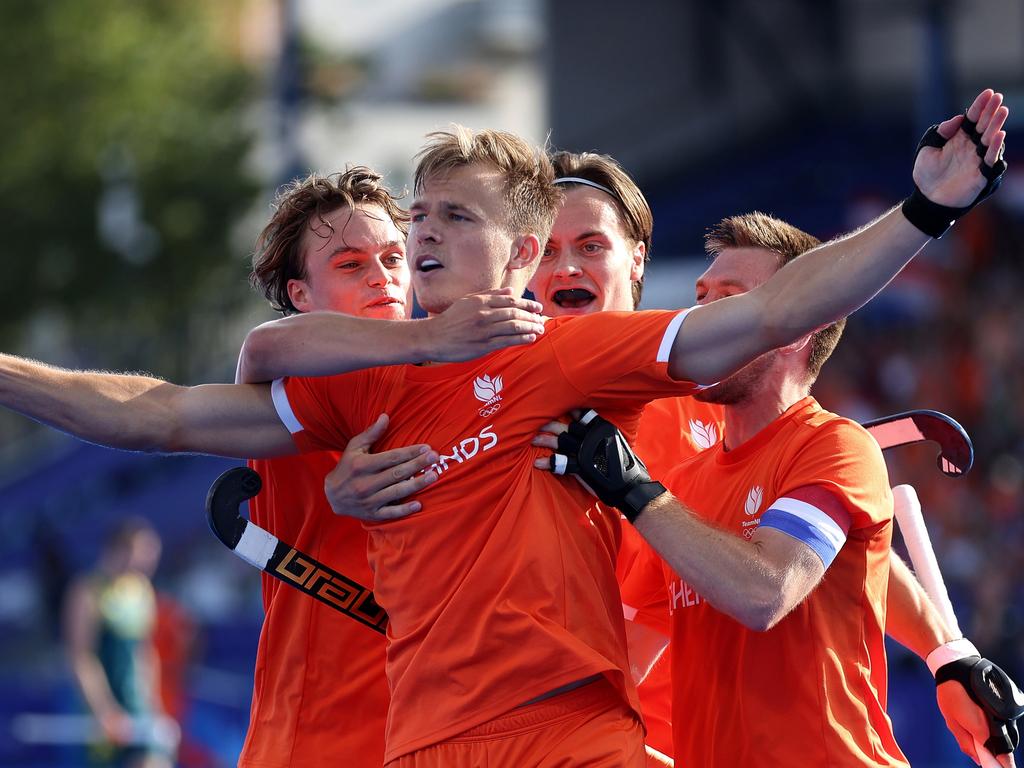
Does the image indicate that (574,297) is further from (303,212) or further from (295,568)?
(295,568)

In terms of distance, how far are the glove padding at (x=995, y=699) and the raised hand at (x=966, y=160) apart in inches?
61.2

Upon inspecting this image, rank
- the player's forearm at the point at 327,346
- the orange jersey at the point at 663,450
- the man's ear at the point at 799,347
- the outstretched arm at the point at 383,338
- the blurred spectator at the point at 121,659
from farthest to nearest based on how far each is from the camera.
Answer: the blurred spectator at the point at 121,659 < the orange jersey at the point at 663,450 < the man's ear at the point at 799,347 < the player's forearm at the point at 327,346 < the outstretched arm at the point at 383,338

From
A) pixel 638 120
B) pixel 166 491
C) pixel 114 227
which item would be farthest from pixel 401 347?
pixel 638 120

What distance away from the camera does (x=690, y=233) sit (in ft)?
65.0

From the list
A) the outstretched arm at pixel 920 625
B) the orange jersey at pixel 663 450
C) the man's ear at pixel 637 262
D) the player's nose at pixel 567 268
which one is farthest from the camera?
the man's ear at pixel 637 262

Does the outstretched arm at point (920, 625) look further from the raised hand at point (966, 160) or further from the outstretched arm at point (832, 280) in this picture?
the raised hand at point (966, 160)

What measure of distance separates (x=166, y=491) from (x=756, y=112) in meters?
10.8

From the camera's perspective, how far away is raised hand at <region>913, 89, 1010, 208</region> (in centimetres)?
316

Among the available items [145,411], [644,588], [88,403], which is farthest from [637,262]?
[88,403]

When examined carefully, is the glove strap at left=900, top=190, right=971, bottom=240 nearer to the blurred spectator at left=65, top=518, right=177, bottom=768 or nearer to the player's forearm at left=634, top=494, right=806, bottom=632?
the player's forearm at left=634, top=494, right=806, bottom=632

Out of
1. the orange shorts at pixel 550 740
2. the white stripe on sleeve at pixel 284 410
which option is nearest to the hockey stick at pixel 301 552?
the white stripe on sleeve at pixel 284 410

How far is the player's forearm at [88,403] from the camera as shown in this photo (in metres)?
3.68

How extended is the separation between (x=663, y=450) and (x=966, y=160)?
1822 mm

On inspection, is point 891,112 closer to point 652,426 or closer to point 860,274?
point 652,426
